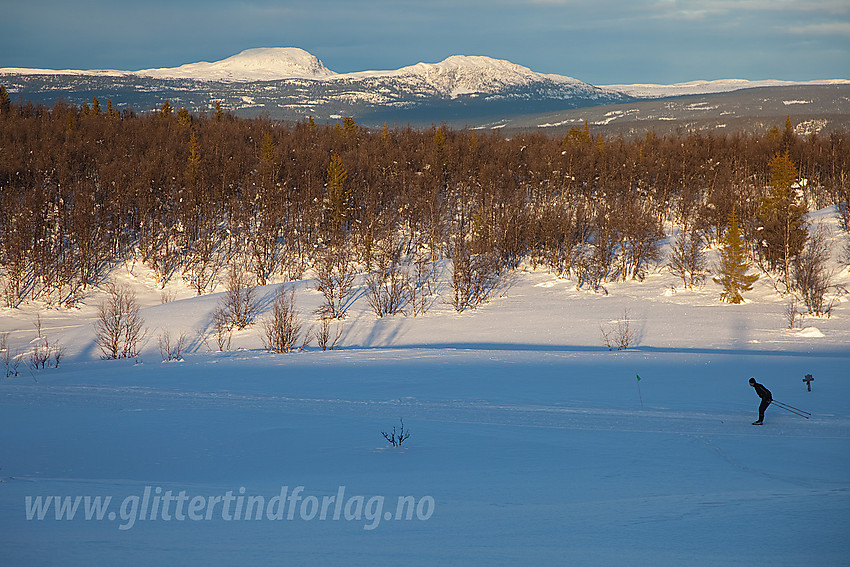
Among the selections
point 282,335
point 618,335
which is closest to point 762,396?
point 618,335

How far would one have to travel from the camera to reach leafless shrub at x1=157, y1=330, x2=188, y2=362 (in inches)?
885

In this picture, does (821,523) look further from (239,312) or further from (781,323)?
(239,312)

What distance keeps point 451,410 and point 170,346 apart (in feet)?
52.2

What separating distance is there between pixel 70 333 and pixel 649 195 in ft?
147

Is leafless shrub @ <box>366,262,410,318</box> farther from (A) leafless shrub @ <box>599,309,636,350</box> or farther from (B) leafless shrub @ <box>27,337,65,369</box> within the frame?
(B) leafless shrub @ <box>27,337,65,369</box>

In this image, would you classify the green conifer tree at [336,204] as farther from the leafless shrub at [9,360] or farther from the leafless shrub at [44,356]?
the leafless shrub at [9,360]

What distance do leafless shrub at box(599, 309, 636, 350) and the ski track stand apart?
9.50 meters

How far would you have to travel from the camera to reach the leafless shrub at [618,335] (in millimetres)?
22609

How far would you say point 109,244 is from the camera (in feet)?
141

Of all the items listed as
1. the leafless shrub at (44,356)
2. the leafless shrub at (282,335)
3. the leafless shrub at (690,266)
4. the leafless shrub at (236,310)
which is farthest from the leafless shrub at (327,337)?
the leafless shrub at (690,266)

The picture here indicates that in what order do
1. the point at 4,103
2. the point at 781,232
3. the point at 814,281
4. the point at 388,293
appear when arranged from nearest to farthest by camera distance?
the point at 814,281
the point at 388,293
the point at 781,232
the point at 4,103

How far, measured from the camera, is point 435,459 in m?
9.68

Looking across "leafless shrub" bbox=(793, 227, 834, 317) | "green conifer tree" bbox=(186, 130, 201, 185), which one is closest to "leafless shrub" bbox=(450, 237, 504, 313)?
"leafless shrub" bbox=(793, 227, 834, 317)

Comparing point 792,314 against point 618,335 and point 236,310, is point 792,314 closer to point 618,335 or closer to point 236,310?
point 618,335
